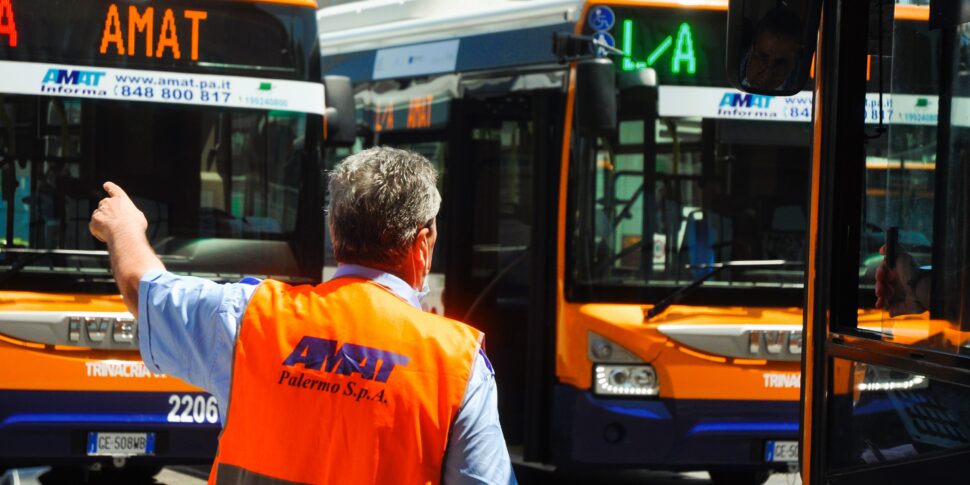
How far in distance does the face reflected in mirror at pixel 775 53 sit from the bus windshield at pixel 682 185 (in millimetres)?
4167

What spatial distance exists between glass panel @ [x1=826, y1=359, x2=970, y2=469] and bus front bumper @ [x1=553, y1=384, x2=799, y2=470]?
4.10 meters

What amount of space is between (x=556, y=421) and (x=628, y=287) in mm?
828

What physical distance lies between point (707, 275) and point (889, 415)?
4.41 meters

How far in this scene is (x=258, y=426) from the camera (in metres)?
2.77

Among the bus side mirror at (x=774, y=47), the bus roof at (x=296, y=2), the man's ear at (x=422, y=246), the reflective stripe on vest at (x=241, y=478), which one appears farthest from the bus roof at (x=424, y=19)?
the reflective stripe on vest at (x=241, y=478)

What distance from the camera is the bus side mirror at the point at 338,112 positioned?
26.8 ft

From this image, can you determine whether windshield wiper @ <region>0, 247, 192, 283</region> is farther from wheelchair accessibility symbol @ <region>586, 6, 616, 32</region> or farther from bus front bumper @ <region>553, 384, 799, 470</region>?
wheelchair accessibility symbol @ <region>586, 6, 616, 32</region>

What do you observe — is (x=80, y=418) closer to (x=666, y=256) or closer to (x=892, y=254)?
(x=666, y=256)

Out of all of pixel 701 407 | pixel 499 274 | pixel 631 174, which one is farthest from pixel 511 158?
pixel 701 407

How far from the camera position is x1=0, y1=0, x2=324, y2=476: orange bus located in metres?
7.30

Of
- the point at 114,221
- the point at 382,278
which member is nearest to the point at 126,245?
the point at 114,221

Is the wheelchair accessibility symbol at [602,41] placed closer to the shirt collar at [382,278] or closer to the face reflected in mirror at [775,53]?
the face reflected in mirror at [775,53]

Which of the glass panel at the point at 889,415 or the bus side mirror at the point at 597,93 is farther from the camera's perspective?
the bus side mirror at the point at 597,93

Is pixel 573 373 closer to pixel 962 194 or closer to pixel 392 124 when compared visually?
pixel 392 124
